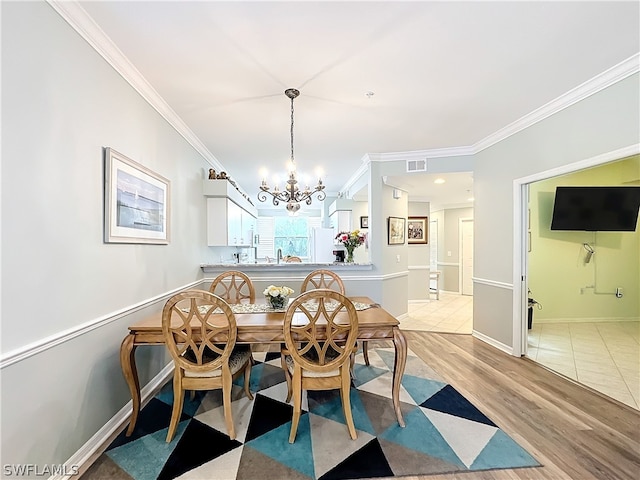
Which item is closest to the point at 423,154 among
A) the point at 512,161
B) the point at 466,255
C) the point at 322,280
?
the point at 512,161

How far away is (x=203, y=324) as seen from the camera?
6.42ft

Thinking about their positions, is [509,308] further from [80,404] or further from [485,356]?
[80,404]

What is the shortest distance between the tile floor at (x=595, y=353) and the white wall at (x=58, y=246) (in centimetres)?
419

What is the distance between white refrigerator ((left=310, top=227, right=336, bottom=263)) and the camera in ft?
21.6

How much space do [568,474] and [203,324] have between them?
2.42 metres

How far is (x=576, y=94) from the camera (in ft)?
8.72

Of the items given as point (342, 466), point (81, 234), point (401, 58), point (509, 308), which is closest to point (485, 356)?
point (509, 308)

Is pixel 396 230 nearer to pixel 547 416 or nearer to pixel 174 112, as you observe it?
pixel 547 416

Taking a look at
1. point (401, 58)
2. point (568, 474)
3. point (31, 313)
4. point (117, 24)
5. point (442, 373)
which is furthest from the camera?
point (442, 373)

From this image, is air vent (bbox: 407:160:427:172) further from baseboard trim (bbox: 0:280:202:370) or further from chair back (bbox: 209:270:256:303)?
baseboard trim (bbox: 0:280:202:370)

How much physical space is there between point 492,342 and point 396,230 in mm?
2130

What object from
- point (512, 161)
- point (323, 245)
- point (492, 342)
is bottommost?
point (492, 342)

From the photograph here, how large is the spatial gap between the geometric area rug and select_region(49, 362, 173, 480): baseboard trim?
0.26 feet

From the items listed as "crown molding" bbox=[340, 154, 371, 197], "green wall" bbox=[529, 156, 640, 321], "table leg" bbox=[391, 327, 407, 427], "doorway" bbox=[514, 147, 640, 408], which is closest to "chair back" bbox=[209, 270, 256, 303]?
"table leg" bbox=[391, 327, 407, 427]
